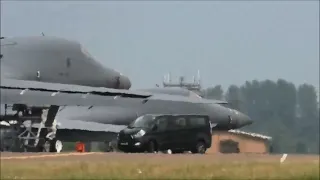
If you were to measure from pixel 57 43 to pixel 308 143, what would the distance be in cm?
9250

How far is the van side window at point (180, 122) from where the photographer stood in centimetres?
3324

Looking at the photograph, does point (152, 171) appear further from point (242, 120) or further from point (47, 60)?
point (242, 120)

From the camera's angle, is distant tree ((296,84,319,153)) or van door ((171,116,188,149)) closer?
van door ((171,116,188,149))

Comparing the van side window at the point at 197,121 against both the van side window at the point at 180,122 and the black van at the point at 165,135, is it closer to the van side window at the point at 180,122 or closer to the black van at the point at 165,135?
the black van at the point at 165,135

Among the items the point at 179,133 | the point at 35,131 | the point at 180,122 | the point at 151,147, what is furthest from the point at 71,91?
the point at 35,131

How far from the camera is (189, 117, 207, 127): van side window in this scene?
34.5 meters

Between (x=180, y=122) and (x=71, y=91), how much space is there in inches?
230

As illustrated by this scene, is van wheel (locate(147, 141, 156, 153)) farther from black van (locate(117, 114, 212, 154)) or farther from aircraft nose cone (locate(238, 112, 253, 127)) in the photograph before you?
aircraft nose cone (locate(238, 112, 253, 127))

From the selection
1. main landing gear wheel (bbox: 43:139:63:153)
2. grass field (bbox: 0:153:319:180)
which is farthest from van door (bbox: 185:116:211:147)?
grass field (bbox: 0:153:319:180)

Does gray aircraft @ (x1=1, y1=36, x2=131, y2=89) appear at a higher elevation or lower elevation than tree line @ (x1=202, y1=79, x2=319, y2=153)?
higher

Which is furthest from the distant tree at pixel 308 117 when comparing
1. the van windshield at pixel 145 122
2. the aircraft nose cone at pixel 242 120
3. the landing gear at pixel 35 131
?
the van windshield at pixel 145 122

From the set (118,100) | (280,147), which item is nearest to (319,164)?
(118,100)

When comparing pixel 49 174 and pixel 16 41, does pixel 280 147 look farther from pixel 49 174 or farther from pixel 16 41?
pixel 49 174

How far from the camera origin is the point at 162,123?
3244 centimetres
